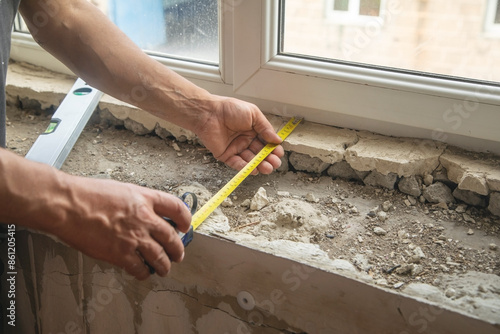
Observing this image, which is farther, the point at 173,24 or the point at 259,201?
the point at 173,24

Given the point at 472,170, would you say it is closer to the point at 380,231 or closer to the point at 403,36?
the point at 380,231

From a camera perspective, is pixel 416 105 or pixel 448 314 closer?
pixel 448 314

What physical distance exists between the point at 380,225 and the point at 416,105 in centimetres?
38

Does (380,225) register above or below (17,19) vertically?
below

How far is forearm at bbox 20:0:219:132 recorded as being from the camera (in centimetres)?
Result: 151

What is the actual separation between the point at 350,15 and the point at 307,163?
0.49 meters

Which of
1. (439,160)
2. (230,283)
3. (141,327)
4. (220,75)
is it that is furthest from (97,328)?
(439,160)

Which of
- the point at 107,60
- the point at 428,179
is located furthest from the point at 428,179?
the point at 107,60

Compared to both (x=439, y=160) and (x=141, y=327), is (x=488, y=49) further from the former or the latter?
(x=141, y=327)

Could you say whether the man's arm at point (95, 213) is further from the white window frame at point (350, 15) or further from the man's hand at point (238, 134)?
the white window frame at point (350, 15)

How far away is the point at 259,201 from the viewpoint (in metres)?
1.56

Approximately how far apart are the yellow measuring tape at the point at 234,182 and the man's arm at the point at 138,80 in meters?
0.03

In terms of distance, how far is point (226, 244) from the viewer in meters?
1.38

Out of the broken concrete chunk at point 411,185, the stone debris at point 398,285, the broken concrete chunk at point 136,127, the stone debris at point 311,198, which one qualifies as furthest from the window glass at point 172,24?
the stone debris at point 398,285
